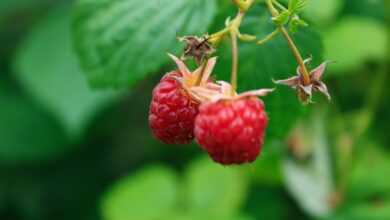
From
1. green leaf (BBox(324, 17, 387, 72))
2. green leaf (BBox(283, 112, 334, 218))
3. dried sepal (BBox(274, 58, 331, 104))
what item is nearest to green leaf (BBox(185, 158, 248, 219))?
green leaf (BBox(283, 112, 334, 218))

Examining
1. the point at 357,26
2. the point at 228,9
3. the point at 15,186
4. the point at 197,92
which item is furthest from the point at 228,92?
Answer: the point at 15,186

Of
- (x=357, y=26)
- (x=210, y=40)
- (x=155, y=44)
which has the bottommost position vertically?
(x=357, y=26)

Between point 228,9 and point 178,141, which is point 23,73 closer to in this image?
point 228,9

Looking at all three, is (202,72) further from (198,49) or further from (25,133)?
(25,133)

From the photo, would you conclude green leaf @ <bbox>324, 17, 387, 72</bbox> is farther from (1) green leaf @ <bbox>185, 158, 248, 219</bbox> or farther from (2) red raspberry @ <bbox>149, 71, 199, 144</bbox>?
(2) red raspberry @ <bbox>149, 71, 199, 144</bbox>

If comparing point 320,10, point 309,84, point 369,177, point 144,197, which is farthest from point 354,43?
point 309,84

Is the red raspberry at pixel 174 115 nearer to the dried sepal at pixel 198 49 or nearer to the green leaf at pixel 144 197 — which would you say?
the dried sepal at pixel 198 49
